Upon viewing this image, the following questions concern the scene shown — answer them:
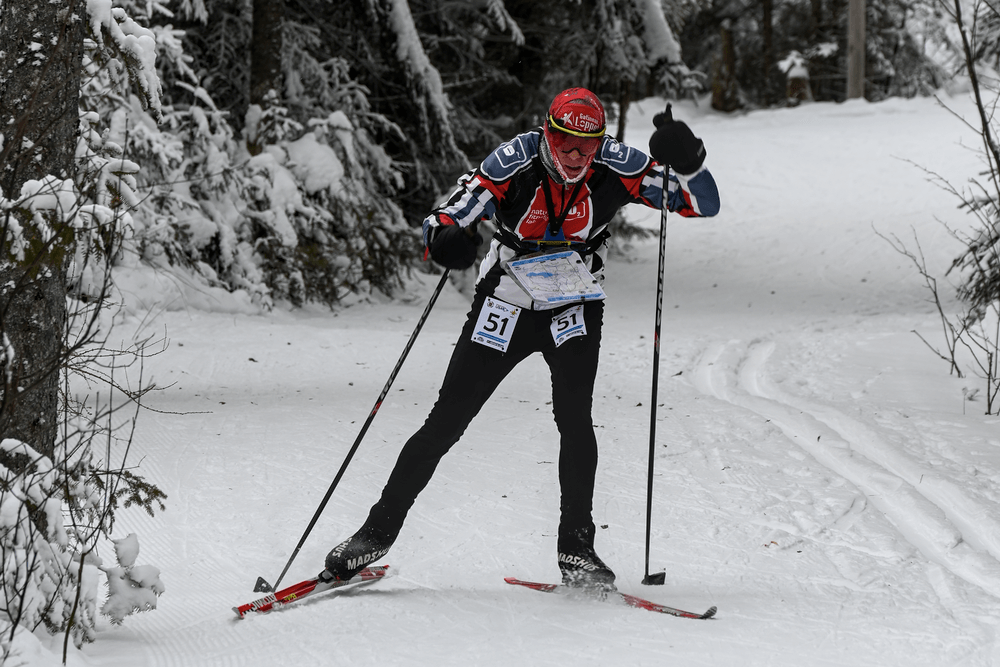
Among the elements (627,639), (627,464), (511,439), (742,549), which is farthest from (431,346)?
(627,639)

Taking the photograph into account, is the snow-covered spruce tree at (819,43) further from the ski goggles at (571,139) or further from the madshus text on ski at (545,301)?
the ski goggles at (571,139)

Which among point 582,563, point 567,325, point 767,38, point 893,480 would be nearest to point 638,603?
point 582,563

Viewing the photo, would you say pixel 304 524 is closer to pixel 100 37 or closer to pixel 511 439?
pixel 511 439

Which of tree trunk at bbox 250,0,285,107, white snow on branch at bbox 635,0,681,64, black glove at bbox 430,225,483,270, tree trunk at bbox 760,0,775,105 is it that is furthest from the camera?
tree trunk at bbox 760,0,775,105

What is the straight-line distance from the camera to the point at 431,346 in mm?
9820

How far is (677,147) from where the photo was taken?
3.84 metres

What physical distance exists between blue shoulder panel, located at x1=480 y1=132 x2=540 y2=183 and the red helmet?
105mm

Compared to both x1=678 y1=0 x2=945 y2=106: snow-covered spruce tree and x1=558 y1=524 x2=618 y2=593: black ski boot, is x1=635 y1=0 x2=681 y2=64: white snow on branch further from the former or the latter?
x1=678 y1=0 x2=945 y2=106: snow-covered spruce tree

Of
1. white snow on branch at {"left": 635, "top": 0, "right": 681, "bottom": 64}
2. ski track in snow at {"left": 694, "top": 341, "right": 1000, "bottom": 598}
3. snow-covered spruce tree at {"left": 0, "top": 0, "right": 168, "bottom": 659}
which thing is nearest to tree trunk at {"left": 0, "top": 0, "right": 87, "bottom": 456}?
snow-covered spruce tree at {"left": 0, "top": 0, "right": 168, "bottom": 659}

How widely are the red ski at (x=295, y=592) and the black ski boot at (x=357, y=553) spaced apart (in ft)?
0.16

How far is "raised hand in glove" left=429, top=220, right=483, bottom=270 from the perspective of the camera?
3.83 metres

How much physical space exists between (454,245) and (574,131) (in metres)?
0.66

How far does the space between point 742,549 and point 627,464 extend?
1461 mm

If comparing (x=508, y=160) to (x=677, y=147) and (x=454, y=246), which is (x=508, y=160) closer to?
(x=454, y=246)
